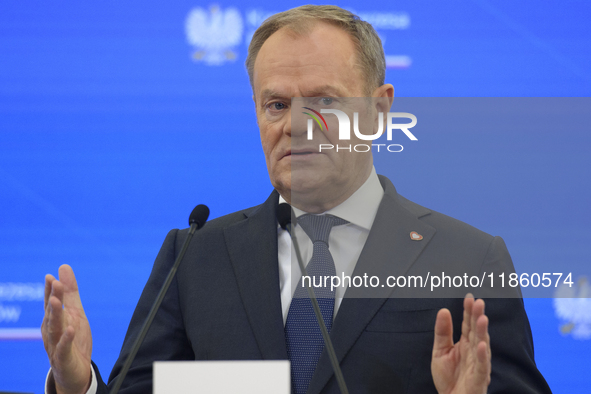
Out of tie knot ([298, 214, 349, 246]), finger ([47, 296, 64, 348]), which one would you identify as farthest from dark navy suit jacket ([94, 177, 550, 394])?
finger ([47, 296, 64, 348])

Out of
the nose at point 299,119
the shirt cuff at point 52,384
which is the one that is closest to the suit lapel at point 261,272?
the nose at point 299,119

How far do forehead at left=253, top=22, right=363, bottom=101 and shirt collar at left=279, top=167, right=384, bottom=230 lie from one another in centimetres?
29

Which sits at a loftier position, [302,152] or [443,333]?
[302,152]

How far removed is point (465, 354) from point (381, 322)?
0.32 m

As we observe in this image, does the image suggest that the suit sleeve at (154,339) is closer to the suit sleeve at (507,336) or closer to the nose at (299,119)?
the nose at (299,119)

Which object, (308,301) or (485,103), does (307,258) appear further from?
(485,103)

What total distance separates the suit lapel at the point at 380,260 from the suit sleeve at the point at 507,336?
0.62 ft

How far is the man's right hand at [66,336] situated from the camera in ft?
4.12

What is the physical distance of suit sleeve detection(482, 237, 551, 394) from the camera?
4.74ft

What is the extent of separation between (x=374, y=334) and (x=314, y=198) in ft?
1.47

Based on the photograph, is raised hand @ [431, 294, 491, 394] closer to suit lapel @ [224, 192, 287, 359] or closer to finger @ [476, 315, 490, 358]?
finger @ [476, 315, 490, 358]

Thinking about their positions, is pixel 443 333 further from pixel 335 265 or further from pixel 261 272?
pixel 261 272

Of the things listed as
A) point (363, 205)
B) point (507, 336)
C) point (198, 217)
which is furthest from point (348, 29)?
point (507, 336)

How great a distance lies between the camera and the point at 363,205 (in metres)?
1.67
